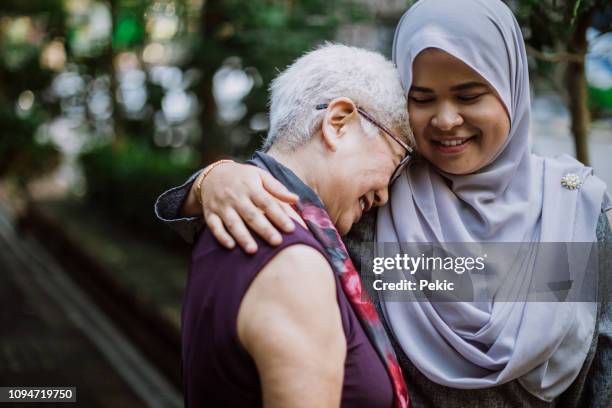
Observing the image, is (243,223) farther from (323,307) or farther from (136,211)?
(136,211)

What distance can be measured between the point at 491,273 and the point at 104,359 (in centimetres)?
389

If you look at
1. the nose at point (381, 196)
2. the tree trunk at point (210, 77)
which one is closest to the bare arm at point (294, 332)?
the nose at point (381, 196)

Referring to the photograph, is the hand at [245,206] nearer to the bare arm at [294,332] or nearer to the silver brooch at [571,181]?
the bare arm at [294,332]

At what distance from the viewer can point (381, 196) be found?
5.36 ft

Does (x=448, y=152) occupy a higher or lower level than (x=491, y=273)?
higher

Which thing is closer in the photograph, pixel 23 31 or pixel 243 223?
pixel 243 223

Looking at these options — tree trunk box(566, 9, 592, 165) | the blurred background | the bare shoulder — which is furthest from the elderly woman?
tree trunk box(566, 9, 592, 165)

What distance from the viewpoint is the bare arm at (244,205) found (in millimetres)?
1358

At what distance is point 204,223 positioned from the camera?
161cm

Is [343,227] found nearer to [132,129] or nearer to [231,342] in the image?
[231,342]

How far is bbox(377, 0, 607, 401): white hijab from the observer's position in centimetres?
158

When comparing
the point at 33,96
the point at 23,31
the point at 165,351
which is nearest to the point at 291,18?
the point at 165,351

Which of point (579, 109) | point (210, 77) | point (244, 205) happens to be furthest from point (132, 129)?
point (244, 205)

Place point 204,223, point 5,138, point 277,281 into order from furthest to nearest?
point 5,138 < point 204,223 < point 277,281
